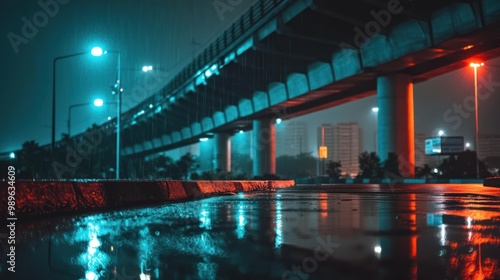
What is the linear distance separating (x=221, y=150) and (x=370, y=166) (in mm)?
37151

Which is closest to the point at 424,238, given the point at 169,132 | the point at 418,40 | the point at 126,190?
the point at 126,190

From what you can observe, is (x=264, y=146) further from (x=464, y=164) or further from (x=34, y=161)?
(x=34, y=161)

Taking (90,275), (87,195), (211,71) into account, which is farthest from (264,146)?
(90,275)

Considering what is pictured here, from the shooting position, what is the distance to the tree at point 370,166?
5077 centimetres

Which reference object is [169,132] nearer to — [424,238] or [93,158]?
[93,158]

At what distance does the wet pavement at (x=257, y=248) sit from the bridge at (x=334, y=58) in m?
27.6

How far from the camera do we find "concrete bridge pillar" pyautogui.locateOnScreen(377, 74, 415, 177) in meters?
47.7

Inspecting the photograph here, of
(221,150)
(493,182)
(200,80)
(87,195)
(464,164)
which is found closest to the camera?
(87,195)

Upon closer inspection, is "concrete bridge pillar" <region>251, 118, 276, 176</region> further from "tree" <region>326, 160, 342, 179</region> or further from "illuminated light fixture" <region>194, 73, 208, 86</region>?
"illuminated light fixture" <region>194, 73, 208, 86</region>

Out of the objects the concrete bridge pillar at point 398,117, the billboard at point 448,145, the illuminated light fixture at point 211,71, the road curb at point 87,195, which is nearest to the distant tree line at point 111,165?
the billboard at point 448,145

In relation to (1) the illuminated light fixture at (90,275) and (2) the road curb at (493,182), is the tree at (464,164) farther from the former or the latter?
(1) the illuminated light fixture at (90,275)

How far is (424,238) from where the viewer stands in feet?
21.0

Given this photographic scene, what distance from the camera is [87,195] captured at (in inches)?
438

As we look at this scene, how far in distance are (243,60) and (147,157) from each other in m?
107
